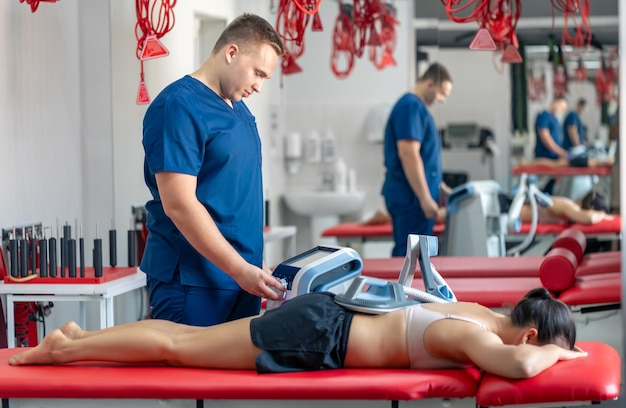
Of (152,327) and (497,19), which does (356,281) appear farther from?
(497,19)

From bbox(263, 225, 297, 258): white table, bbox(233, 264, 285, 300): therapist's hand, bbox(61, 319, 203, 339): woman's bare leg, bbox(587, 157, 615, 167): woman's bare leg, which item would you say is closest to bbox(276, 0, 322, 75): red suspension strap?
bbox(263, 225, 297, 258): white table

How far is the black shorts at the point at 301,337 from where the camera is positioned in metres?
2.40

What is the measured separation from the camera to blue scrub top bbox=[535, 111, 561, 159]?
174 inches

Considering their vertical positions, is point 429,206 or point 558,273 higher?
point 429,206

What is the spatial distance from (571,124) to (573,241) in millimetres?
564

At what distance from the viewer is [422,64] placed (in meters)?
4.91

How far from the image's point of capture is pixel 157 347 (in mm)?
2500

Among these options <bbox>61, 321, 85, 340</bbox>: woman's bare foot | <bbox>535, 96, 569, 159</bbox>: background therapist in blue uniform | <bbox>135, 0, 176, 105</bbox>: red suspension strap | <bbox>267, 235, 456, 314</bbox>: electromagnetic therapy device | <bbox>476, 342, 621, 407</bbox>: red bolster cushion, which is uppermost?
<bbox>135, 0, 176, 105</bbox>: red suspension strap

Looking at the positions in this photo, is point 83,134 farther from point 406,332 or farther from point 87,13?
point 406,332

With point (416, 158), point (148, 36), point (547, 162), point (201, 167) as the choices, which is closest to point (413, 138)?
point (416, 158)

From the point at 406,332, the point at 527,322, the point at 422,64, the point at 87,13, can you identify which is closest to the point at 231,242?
the point at 406,332

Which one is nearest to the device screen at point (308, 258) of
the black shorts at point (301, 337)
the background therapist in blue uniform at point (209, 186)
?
the background therapist in blue uniform at point (209, 186)

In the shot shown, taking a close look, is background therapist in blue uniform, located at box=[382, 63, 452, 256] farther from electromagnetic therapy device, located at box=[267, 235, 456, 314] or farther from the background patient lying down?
electromagnetic therapy device, located at box=[267, 235, 456, 314]

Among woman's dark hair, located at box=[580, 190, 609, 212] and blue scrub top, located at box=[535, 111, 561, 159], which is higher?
blue scrub top, located at box=[535, 111, 561, 159]
